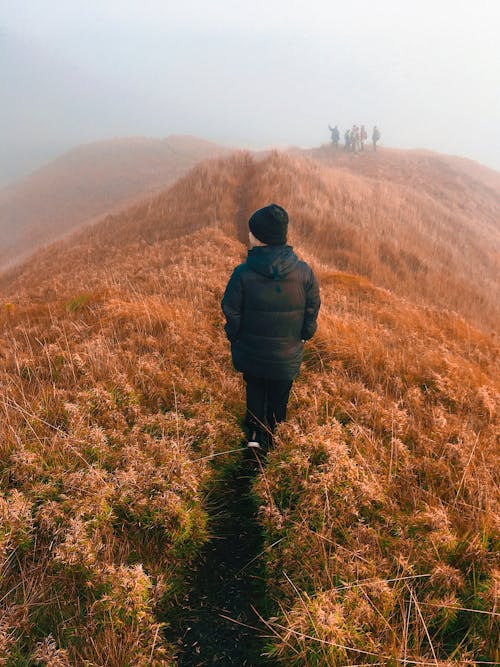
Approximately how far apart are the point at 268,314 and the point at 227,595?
8.05 feet

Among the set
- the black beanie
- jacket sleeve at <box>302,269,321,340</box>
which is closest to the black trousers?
jacket sleeve at <box>302,269,321,340</box>

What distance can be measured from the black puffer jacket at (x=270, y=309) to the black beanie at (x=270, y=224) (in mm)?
95

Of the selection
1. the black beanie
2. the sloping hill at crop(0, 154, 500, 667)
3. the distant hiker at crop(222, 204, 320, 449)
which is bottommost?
the sloping hill at crop(0, 154, 500, 667)

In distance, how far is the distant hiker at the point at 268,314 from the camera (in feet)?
12.3

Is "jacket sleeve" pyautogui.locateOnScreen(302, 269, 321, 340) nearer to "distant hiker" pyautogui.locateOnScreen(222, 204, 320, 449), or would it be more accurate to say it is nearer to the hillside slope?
"distant hiker" pyautogui.locateOnScreen(222, 204, 320, 449)

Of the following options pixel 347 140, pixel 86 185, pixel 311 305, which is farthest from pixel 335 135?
pixel 311 305

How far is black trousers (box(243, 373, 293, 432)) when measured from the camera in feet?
13.8

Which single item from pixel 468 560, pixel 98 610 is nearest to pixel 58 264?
pixel 98 610

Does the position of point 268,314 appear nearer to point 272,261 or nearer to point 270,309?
point 270,309

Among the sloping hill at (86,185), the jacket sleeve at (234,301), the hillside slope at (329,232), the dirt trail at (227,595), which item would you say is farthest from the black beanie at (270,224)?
the sloping hill at (86,185)

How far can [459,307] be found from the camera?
12.9 m

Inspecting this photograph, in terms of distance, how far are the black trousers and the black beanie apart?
1.50 meters

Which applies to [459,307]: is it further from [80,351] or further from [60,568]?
[60,568]

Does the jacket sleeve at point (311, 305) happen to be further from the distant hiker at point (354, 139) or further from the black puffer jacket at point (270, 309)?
the distant hiker at point (354, 139)
